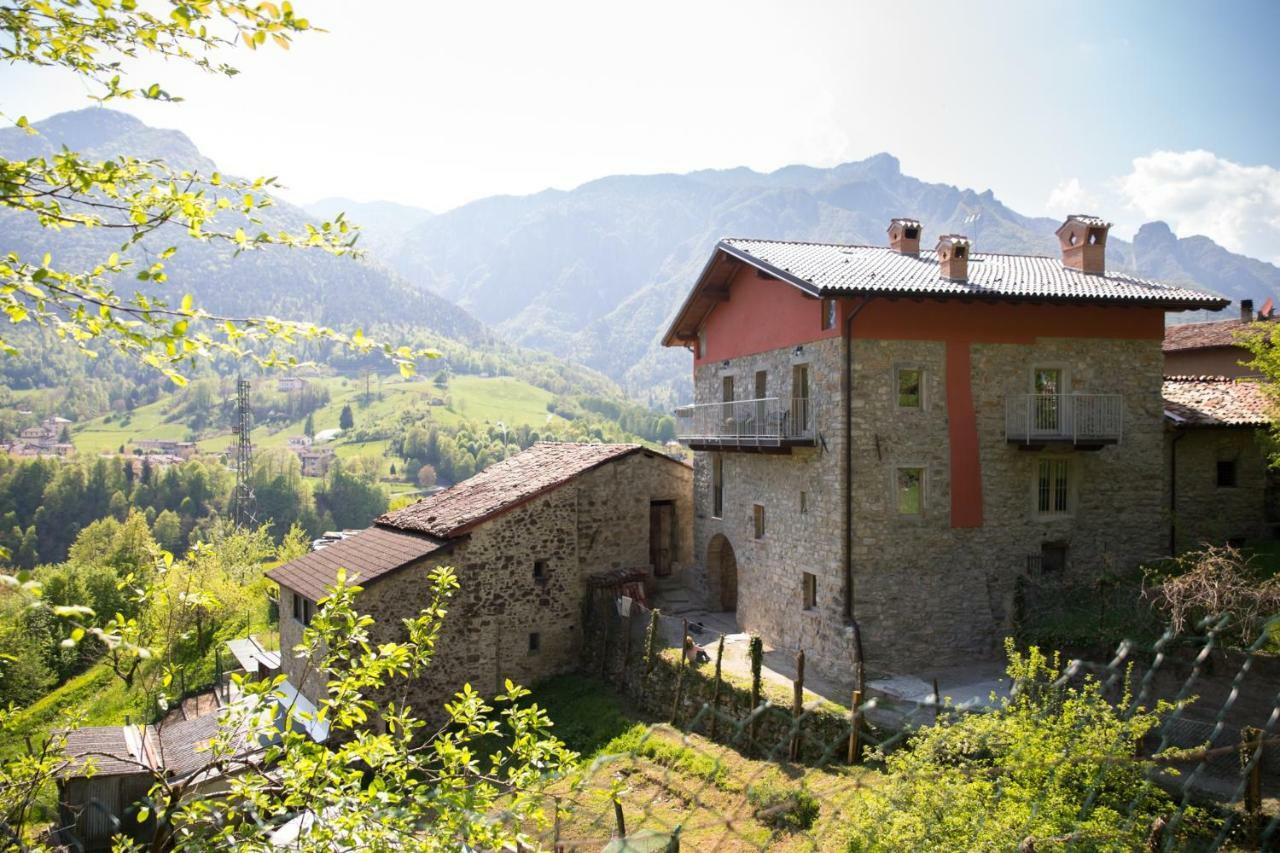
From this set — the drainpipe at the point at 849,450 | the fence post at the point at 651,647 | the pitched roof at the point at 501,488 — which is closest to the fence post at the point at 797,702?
the drainpipe at the point at 849,450

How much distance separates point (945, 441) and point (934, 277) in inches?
139

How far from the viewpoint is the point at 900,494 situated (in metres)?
17.6

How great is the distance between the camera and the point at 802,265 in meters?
19.0

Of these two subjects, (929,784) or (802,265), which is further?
(802,265)

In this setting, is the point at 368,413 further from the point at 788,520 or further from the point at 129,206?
the point at 129,206

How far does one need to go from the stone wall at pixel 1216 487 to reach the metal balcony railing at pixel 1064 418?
2589 mm

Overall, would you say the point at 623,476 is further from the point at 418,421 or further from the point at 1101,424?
the point at 418,421

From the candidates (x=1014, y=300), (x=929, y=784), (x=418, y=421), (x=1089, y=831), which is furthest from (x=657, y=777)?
(x=418, y=421)

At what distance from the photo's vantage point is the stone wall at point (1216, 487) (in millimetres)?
19922

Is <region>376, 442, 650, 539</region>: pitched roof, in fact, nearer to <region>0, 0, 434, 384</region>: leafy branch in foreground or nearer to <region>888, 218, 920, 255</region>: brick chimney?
<region>888, 218, 920, 255</region>: brick chimney

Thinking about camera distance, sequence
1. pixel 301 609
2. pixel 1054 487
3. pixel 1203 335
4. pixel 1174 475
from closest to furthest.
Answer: pixel 1054 487 → pixel 1174 475 → pixel 301 609 → pixel 1203 335

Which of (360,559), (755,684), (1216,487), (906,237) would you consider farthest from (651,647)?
(1216,487)

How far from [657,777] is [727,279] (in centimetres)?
1317

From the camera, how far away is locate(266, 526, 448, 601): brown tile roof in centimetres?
1984
